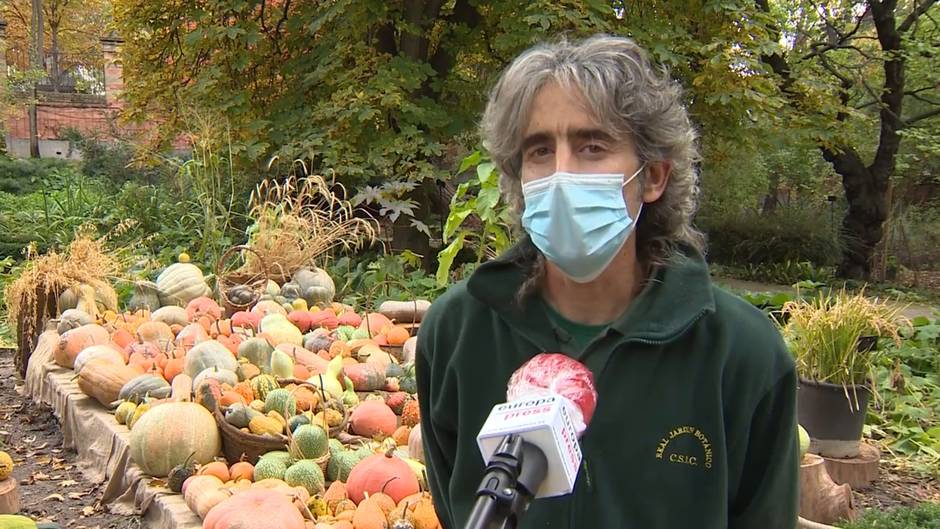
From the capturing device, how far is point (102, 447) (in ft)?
15.0

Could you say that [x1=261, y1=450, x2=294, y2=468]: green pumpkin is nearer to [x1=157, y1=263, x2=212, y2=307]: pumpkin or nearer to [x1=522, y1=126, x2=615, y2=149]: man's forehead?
[x1=522, y1=126, x2=615, y2=149]: man's forehead

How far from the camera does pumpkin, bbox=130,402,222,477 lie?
3840mm

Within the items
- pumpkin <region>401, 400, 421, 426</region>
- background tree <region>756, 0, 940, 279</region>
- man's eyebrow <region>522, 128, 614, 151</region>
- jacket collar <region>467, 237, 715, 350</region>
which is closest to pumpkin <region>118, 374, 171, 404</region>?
pumpkin <region>401, 400, 421, 426</region>

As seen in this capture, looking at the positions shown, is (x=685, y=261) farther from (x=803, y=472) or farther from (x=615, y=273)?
(x=803, y=472)

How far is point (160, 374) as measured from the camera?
4895 mm

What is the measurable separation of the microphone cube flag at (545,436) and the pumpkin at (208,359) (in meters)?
3.84

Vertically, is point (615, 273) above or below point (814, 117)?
below

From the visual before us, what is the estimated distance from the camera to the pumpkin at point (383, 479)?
3.33 metres

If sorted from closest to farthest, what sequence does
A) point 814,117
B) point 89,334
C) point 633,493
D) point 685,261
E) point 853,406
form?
point 633,493
point 685,261
point 853,406
point 89,334
point 814,117

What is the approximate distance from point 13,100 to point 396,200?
20876mm

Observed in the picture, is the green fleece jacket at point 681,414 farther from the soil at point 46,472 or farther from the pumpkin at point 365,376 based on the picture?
the pumpkin at point 365,376

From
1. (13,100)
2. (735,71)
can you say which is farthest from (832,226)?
(13,100)

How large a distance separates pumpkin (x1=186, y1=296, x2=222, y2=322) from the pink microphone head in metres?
4.80

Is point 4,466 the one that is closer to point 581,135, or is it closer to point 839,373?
point 581,135
